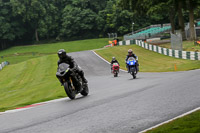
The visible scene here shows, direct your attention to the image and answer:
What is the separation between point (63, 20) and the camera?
99812 mm

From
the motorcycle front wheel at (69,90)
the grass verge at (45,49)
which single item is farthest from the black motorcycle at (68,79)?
the grass verge at (45,49)

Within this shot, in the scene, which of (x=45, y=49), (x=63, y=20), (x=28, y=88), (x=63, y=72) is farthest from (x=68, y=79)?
(x=63, y=20)

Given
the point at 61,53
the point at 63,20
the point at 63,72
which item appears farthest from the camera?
the point at 63,20

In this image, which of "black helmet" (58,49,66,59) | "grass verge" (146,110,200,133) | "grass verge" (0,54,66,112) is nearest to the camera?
"grass verge" (146,110,200,133)

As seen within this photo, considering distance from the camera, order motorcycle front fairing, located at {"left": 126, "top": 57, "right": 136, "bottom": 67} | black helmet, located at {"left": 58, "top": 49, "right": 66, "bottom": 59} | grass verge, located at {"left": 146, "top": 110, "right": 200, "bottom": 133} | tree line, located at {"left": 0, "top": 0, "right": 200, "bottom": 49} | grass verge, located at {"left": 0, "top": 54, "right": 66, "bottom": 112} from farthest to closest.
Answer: tree line, located at {"left": 0, "top": 0, "right": 200, "bottom": 49}
motorcycle front fairing, located at {"left": 126, "top": 57, "right": 136, "bottom": 67}
grass verge, located at {"left": 0, "top": 54, "right": 66, "bottom": 112}
black helmet, located at {"left": 58, "top": 49, "right": 66, "bottom": 59}
grass verge, located at {"left": 146, "top": 110, "right": 200, "bottom": 133}

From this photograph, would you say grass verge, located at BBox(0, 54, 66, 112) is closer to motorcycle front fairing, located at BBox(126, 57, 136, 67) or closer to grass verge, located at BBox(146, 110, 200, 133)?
motorcycle front fairing, located at BBox(126, 57, 136, 67)

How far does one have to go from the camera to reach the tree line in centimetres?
9388

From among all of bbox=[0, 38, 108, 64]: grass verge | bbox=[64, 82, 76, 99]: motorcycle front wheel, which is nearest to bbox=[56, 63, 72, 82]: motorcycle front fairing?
bbox=[64, 82, 76, 99]: motorcycle front wheel

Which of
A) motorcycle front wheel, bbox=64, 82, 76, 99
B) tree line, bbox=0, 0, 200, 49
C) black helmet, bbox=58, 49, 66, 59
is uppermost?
tree line, bbox=0, 0, 200, 49

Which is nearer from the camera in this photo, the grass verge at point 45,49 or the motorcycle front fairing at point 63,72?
the motorcycle front fairing at point 63,72

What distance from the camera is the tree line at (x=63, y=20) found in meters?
93.9

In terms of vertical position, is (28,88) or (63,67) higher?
(63,67)

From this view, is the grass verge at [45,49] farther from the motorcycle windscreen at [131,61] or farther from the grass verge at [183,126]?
the grass verge at [183,126]

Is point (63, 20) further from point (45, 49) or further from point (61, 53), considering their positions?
point (61, 53)
